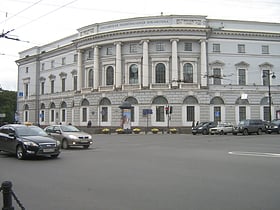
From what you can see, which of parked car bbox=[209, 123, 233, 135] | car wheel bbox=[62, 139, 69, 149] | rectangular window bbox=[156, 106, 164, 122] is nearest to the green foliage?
rectangular window bbox=[156, 106, 164, 122]

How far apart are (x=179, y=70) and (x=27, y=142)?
140 feet

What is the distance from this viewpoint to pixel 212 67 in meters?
56.1

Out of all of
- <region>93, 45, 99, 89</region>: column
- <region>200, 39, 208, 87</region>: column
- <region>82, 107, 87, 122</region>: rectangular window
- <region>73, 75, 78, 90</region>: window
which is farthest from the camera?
<region>73, 75, 78, 90</region>: window

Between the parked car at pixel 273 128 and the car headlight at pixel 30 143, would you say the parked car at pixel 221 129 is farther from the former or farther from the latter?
the car headlight at pixel 30 143

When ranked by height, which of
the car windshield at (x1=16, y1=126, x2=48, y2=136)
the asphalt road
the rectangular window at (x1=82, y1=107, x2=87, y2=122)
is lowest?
the asphalt road

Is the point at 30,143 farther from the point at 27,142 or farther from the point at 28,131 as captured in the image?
the point at 28,131

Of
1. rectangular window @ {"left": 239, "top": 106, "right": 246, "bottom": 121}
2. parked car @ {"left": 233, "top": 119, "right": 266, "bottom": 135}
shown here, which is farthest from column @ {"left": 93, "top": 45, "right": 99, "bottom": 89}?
parked car @ {"left": 233, "top": 119, "right": 266, "bottom": 135}

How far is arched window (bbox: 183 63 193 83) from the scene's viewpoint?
55.5 metres

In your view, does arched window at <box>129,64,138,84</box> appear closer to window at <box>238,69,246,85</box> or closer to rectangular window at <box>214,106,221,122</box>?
rectangular window at <box>214,106,221,122</box>

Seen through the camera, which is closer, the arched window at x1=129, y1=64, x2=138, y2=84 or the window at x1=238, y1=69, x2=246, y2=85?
the window at x1=238, y1=69, x2=246, y2=85

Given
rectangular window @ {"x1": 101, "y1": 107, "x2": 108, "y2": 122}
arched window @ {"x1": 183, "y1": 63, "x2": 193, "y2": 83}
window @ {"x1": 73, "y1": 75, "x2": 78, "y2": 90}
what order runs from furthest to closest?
1. window @ {"x1": 73, "y1": 75, "x2": 78, "y2": 90}
2. rectangular window @ {"x1": 101, "y1": 107, "x2": 108, "y2": 122}
3. arched window @ {"x1": 183, "y1": 63, "x2": 193, "y2": 83}

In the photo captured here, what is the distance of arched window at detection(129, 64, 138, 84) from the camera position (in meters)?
56.8

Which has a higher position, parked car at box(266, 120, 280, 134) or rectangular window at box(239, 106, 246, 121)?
rectangular window at box(239, 106, 246, 121)

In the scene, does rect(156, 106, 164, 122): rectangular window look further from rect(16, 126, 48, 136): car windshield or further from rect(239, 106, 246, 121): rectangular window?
rect(16, 126, 48, 136): car windshield
